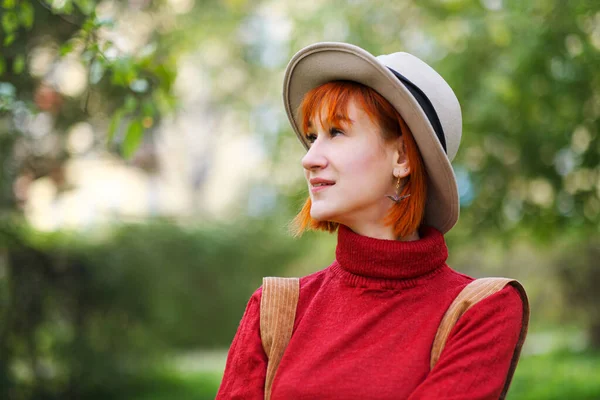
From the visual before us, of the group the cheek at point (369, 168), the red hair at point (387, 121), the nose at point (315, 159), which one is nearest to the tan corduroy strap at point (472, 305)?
the red hair at point (387, 121)

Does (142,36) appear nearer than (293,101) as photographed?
No

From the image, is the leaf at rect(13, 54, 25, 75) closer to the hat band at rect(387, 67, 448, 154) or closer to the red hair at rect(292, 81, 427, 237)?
the red hair at rect(292, 81, 427, 237)

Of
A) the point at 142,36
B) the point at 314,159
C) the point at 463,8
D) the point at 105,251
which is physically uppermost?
the point at 142,36

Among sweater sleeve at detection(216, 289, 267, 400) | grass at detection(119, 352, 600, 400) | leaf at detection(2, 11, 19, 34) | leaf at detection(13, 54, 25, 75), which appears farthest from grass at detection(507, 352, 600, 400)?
sweater sleeve at detection(216, 289, 267, 400)

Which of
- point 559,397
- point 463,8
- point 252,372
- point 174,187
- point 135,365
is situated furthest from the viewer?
point 174,187

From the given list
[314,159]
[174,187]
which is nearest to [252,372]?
[314,159]

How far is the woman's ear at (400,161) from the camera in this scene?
6.54 ft

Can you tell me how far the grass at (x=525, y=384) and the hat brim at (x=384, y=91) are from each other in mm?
5901

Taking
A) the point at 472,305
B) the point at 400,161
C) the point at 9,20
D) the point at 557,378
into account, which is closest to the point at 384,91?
the point at 400,161

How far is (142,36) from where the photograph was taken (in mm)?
7082

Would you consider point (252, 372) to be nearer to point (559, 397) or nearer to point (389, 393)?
point (389, 393)

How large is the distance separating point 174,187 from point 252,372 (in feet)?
68.2

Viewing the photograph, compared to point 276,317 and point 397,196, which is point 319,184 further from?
point 276,317

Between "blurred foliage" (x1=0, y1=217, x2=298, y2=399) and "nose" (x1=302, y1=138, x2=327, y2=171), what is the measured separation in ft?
17.9
